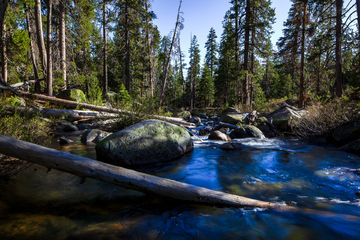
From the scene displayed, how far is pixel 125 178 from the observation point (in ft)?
8.30

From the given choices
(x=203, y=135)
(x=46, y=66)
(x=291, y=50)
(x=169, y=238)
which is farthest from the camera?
(x=291, y=50)

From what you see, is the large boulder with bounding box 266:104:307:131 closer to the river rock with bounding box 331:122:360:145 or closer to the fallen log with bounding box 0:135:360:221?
the river rock with bounding box 331:122:360:145

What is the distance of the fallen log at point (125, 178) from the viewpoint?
8.32ft

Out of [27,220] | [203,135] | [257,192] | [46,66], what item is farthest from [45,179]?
[46,66]

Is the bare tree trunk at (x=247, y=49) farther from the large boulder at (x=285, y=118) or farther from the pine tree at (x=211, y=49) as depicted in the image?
the pine tree at (x=211, y=49)

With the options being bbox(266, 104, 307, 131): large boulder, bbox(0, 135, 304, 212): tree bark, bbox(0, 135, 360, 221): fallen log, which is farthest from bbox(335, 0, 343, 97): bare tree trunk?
bbox(0, 135, 304, 212): tree bark

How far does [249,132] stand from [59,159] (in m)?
8.19

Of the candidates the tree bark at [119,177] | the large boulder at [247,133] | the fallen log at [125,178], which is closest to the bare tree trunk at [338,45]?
the large boulder at [247,133]

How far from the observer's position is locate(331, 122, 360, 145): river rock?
21.1ft

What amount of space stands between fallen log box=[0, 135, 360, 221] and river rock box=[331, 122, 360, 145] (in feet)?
18.3

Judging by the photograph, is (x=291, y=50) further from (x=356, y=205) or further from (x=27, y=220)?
(x=27, y=220)

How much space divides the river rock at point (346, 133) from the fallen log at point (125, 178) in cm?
557

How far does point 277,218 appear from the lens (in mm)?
2504

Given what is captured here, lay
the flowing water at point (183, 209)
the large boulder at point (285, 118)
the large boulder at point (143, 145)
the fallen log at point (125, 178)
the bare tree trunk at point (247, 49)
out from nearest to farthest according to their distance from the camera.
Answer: the flowing water at point (183, 209) < the fallen log at point (125, 178) < the large boulder at point (143, 145) < the large boulder at point (285, 118) < the bare tree trunk at point (247, 49)
